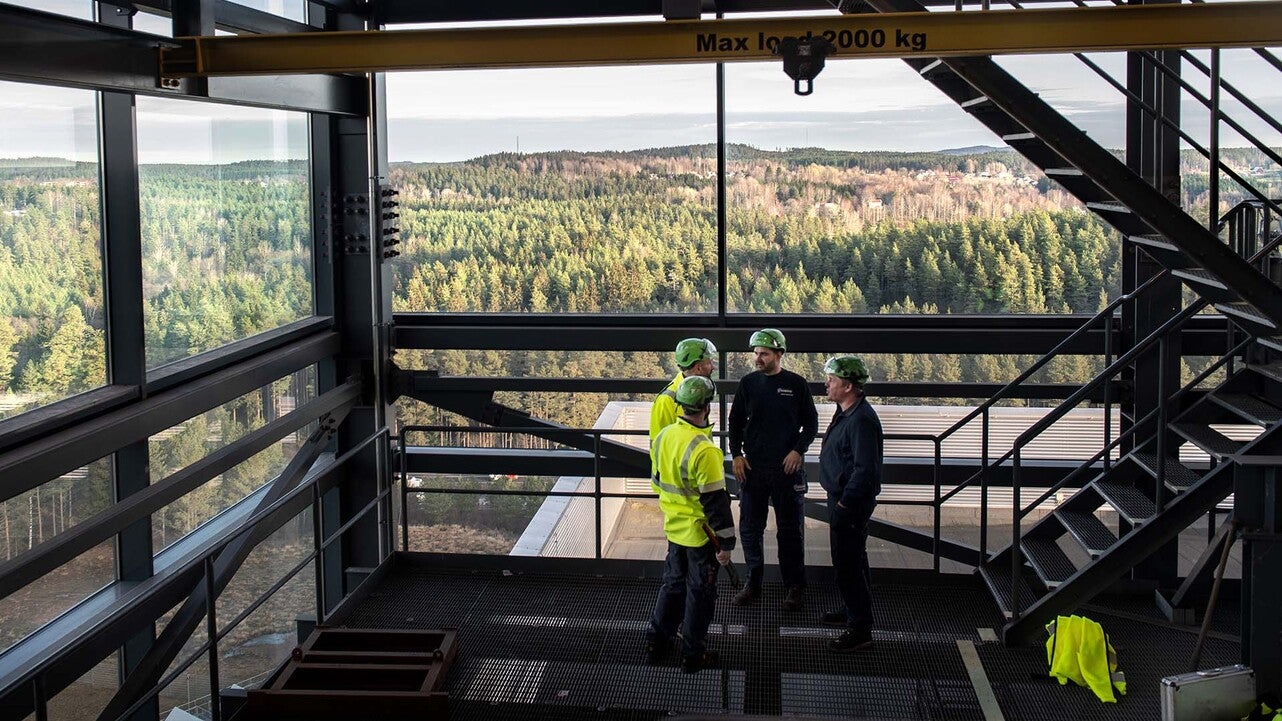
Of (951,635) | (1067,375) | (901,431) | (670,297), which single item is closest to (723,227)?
(670,297)

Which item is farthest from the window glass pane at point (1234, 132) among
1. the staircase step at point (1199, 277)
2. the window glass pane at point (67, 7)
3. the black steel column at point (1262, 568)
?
the window glass pane at point (67, 7)

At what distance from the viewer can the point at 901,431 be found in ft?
38.5

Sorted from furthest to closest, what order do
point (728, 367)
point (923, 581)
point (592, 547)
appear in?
point (592, 547) → point (728, 367) → point (923, 581)

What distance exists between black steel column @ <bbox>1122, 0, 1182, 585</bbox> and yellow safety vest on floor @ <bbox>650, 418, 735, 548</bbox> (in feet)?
13.3

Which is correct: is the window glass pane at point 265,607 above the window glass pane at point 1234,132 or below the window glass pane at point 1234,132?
below

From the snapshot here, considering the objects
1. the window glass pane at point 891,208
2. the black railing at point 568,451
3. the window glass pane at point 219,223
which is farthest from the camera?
the window glass pane at point 891,208

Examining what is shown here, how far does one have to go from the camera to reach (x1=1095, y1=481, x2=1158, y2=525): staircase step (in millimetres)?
8789

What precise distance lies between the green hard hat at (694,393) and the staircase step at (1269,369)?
3.59 m

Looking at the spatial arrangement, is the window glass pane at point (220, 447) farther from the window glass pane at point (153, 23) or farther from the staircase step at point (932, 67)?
the staircase step at point (932, 67)

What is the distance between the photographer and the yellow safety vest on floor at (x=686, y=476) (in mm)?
7828

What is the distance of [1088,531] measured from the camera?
923 cm

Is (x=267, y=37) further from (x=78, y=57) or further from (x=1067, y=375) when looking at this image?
(x=1067, y=375)

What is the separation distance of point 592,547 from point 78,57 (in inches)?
312

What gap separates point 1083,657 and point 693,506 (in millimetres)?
2672
